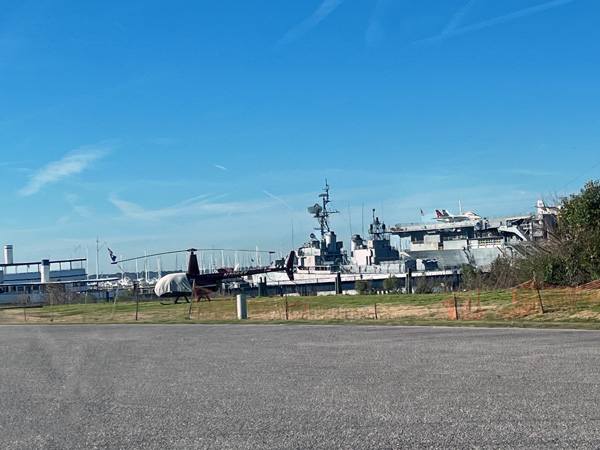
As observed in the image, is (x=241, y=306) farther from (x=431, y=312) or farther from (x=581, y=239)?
(x=581, y=239)

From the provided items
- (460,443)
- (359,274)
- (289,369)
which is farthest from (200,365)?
(359,274)

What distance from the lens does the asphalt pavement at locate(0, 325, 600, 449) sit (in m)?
7.39

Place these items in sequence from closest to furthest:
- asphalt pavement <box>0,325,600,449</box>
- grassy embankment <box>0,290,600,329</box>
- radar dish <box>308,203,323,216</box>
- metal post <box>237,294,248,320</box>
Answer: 1. asphalt pavement <box>0,325,600,449</box>
2. grassy embankment <box>0,290,600,329</box>
3. metal post <box>237,294,248,320</box>
4. radar dish <box>308,203,323,216</box>

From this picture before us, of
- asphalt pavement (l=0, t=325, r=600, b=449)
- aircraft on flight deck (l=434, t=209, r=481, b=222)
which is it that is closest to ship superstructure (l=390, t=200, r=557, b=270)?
aircraft on flight deck (l=434, t=209, r=481, b=222)

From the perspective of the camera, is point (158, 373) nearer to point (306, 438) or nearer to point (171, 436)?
point (171, 436)

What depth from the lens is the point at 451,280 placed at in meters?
59.1

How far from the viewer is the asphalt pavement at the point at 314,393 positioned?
7.39 metres

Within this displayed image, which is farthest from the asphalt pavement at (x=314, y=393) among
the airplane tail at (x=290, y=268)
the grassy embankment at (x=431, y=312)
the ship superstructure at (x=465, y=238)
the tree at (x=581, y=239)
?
the ship superstructure at (x=465, y=238)

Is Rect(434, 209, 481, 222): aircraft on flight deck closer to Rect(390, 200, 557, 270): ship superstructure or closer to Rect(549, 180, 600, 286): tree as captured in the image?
Rect(390, 200, 557, 270): ship superstructure

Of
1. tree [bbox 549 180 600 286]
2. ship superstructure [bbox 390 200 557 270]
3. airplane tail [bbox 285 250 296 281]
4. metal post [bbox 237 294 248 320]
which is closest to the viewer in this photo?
metal post [bbox 237 294 248 320]

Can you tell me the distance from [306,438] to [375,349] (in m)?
7.92

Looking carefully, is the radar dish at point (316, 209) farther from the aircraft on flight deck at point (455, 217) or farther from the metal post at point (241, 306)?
the metal post at point (241, 306)

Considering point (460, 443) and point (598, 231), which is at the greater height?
point (598, 231)

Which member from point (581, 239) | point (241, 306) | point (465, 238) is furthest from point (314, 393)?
point (465, 238)
